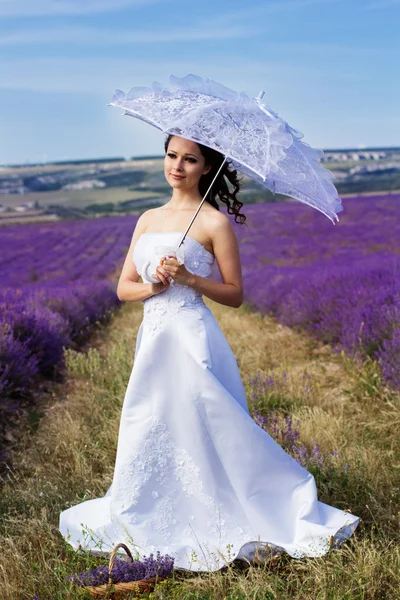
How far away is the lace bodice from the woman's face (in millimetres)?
212

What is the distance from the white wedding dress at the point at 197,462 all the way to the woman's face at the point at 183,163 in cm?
24

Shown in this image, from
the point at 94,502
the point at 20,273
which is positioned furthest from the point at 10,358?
the point at 20,273

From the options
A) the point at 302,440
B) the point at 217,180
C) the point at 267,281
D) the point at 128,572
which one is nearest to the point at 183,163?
the point at 217,180

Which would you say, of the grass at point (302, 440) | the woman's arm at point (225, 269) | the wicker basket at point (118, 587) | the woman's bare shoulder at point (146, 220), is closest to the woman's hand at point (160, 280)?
the woman's arm at point (225, 269)

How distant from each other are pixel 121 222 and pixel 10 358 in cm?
1376

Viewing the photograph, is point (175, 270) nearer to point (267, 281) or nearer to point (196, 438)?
point (196, 438)

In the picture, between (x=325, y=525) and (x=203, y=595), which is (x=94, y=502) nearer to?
(x=203, y=595)

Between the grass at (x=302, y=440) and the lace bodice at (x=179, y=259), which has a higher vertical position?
the lace bodice at (x=179, y=259)

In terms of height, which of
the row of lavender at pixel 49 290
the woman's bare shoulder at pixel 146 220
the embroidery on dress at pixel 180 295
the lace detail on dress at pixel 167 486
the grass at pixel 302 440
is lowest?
the row of lavender at pixel 49 290

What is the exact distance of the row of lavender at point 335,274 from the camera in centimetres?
522

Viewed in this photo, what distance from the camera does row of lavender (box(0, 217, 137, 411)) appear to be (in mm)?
5059

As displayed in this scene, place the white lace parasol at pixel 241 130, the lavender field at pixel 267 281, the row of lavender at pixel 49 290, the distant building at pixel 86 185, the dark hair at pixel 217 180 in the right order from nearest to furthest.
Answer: the white lace parasol at pixel 241 130 → the dark hair at pixel 217 180 → the row of lavender at pixel 49 290 → the lavender field at pixel 267 281 → the distant building at pixel 86 185

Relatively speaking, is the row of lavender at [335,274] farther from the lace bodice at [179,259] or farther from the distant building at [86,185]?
the distant building at [86,185]

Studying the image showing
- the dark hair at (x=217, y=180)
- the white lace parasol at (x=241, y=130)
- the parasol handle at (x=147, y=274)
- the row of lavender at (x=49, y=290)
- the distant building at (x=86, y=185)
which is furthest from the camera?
the distant building at (x=86, y=185)
